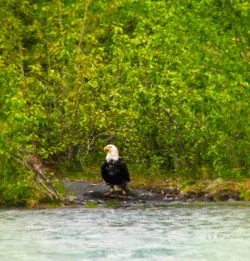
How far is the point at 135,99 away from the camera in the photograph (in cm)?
2306

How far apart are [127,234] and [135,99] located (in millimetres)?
10148

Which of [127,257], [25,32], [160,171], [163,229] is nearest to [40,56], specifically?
[25,32]

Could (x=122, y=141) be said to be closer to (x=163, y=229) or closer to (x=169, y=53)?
(x=169, y=53)

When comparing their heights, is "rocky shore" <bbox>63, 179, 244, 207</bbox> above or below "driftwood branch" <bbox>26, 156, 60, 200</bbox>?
below

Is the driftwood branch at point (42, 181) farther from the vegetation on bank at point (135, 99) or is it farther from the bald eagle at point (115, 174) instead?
the bald eagle at point (115, 174)

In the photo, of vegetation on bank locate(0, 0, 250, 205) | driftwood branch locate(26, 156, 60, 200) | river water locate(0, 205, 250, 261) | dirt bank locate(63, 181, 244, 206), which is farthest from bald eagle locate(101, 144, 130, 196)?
river water locate(0, 205, 250, 261)

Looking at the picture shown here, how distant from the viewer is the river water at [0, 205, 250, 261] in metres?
11.0

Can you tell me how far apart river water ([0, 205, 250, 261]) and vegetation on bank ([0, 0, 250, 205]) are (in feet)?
8.29

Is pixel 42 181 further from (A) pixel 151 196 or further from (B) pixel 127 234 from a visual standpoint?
(B) pixel 127 234

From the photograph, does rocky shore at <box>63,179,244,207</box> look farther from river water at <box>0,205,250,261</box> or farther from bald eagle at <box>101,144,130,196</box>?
river water at <box>0,205,250,261</box>

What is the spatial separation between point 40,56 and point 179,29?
24.4ft

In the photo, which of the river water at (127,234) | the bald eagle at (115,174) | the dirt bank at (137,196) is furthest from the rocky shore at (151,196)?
the river water at (127,234)

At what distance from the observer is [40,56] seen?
26438 millimetres

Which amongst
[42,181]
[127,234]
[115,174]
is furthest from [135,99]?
[127,234]
